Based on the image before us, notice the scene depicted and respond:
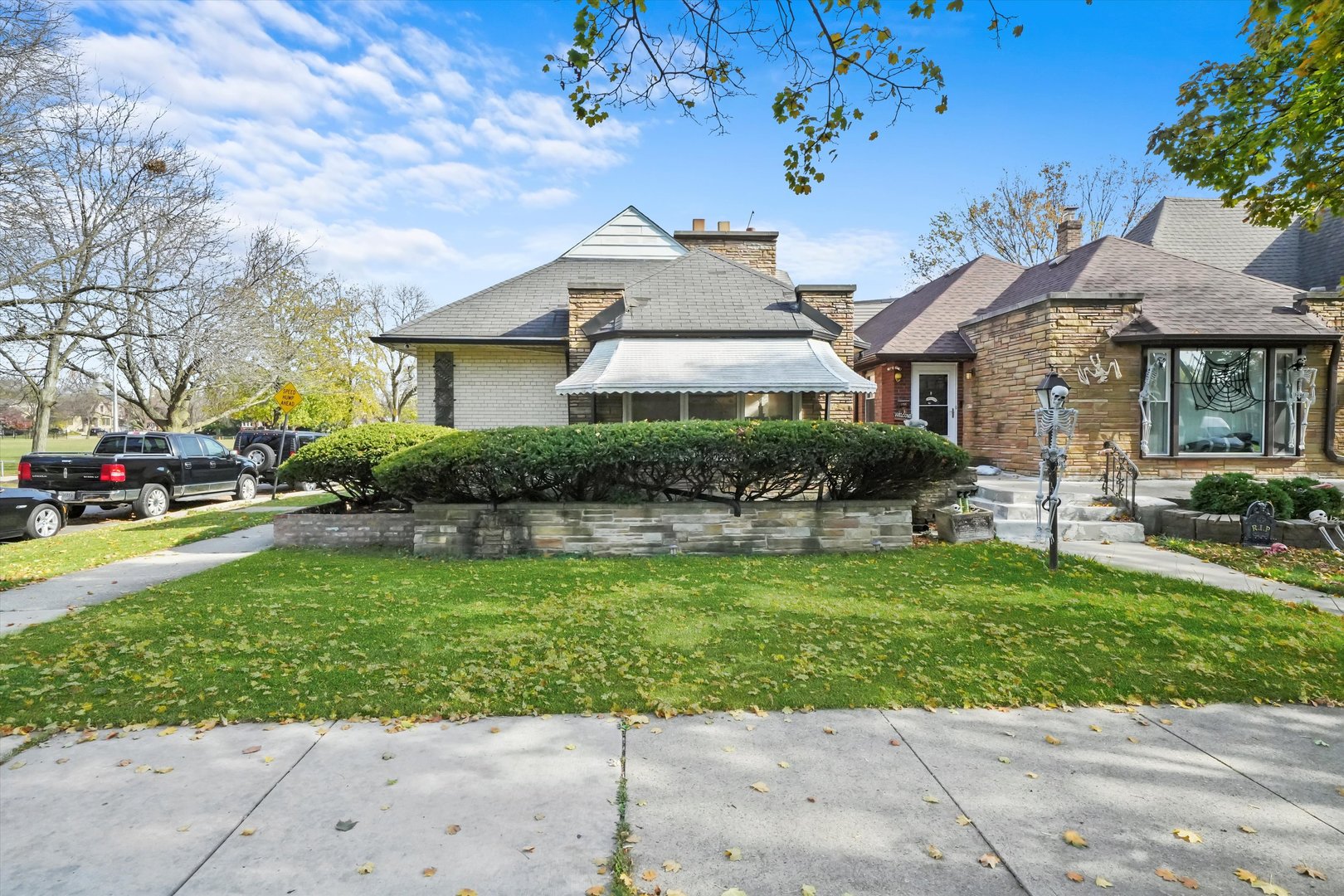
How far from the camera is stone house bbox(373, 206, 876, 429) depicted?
12352 millimetres

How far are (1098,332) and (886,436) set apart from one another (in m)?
7.72

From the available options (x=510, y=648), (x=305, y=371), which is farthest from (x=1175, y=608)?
(x=305, y=371)

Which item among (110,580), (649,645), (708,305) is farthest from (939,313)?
(110,580)

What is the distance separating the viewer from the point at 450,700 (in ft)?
14.1

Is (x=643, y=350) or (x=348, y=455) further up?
(x=643, y=350)

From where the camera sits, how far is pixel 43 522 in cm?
1173

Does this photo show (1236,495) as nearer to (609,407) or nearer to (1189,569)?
(1189,569)

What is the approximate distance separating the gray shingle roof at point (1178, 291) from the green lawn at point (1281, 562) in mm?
5318

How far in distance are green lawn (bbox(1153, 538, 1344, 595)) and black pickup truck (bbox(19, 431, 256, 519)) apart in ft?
61.8

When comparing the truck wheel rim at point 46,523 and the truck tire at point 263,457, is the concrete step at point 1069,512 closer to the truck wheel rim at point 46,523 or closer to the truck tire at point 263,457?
the truck wheel rim at point 46,523

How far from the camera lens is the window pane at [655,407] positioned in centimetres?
1373

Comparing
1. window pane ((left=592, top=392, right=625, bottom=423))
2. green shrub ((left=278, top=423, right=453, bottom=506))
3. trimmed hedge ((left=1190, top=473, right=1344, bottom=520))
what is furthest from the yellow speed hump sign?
trimmed hedge ((left=1190, top=473, right=1344, bottom=520))

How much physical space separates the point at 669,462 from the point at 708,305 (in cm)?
647

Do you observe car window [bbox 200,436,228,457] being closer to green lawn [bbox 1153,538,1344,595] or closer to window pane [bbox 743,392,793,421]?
window pane [bbox 743,392,793,421]
